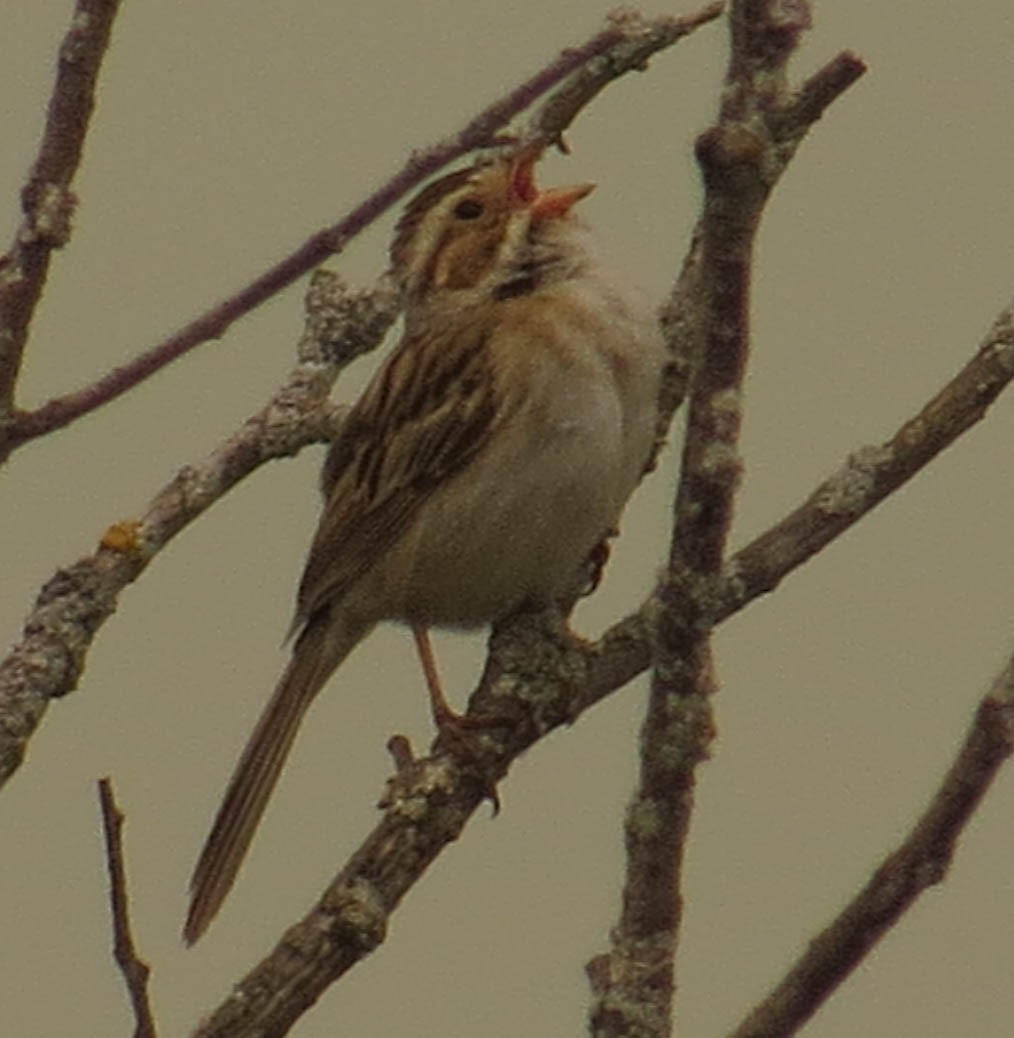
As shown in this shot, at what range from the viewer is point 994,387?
444cm

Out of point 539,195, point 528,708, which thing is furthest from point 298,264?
point 539,195

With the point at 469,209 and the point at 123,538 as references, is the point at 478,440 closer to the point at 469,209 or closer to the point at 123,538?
the point at 469,209

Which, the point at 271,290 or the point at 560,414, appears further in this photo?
the point at 560,414

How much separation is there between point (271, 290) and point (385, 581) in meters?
1.82

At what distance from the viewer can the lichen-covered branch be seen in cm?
424

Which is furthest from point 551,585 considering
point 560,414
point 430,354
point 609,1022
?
point 609,1022

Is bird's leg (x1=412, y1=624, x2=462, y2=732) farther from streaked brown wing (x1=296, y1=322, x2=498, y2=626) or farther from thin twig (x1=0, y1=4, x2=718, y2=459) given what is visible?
thin twig (x1=0, y1=4, x2=718, y2=459)

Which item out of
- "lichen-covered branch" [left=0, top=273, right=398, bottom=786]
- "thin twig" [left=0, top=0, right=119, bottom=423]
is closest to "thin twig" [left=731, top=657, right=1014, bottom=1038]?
"lichen-covered branch" [left=0, top=273, right=398, bottom=786]

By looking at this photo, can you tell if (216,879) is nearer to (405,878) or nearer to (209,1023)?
(405,878)

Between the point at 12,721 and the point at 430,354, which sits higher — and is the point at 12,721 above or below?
below

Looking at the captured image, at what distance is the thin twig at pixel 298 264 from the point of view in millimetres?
4332

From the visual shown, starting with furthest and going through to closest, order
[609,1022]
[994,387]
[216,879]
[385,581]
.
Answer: [385,581]
[216,879]
[994,387]
[609,1022]

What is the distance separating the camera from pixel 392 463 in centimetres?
622

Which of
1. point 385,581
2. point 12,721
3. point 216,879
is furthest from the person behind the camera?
point 385,581
